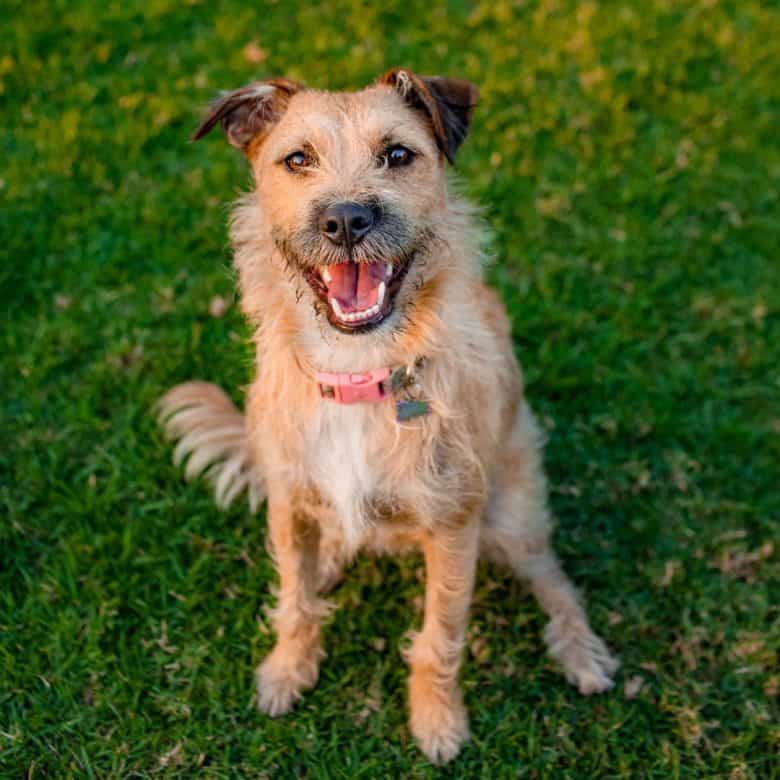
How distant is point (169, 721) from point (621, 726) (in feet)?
6.46

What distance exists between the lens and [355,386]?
10.7 ft

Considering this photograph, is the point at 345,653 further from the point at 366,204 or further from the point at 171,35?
the point at 171,35

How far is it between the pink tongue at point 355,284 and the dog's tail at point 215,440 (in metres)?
1.44

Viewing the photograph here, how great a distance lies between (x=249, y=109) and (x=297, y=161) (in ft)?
1.31

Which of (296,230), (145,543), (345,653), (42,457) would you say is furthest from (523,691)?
(42,457)

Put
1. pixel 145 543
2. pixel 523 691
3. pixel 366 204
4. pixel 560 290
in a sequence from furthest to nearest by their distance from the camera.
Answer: pixel 560 290, pixel 145 543, pixel 523 691, pixel 366 204

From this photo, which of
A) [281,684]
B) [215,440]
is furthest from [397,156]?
[281,684]

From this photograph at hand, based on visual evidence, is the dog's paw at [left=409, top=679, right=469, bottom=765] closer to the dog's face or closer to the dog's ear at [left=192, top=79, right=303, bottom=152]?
→ the dog's face

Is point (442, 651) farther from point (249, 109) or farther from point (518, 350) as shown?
point (249, 109)

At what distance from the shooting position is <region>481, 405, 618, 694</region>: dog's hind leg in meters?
3.99

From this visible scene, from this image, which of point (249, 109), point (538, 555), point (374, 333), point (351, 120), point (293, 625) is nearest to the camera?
point (374, 333)

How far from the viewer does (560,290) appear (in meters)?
5.51

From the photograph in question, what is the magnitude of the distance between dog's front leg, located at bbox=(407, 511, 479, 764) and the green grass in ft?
0.35

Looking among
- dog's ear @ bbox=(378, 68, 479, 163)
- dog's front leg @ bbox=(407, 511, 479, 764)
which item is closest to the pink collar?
dog's front leg @ bbox=(407, 511, 479, 764)
